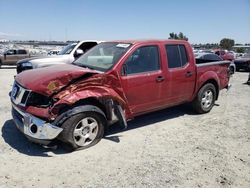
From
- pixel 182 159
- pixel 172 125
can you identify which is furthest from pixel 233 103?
pixel 182 159

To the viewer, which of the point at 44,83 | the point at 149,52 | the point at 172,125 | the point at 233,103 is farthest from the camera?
the point at 233,103

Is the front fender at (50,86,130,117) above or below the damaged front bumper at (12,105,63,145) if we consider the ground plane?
above

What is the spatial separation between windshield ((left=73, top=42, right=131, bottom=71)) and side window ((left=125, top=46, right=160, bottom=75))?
0.21 metres

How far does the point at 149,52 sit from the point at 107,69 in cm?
104

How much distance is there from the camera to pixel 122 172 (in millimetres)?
3730

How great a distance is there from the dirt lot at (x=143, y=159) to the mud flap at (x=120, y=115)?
384 millimetres

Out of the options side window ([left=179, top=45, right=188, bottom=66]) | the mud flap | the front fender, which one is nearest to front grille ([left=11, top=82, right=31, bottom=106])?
the front fender

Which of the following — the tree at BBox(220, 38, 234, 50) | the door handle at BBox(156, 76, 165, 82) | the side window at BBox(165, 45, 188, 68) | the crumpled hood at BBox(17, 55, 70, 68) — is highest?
the tree at BBox(220, 38, 234, 50)

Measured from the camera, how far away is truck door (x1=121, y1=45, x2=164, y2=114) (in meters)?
4.84

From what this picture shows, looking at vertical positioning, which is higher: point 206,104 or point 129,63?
point 129,63

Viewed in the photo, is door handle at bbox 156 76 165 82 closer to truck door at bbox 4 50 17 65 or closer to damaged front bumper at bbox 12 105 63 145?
damaged front bumper at bbox 12 105 63 145

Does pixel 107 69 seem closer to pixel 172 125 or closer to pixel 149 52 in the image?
pixel 149 52

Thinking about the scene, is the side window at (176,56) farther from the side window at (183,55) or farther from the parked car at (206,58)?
the parked car at (206,58)

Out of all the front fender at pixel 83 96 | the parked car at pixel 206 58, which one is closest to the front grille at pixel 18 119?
the front fender at pixel 83 96
